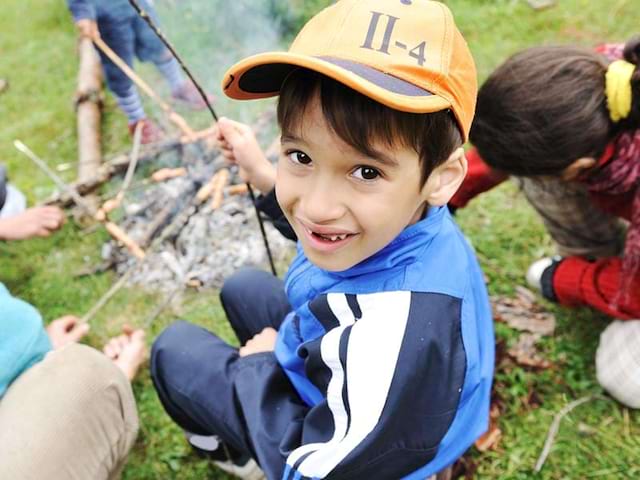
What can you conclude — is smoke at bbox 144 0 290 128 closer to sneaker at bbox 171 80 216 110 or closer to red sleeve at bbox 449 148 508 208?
sneaker at bbox 171 80 216 110

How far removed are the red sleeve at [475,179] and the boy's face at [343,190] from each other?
1.10 metres

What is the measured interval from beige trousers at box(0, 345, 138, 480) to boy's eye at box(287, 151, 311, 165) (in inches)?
40.1

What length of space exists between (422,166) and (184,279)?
6.46 ft

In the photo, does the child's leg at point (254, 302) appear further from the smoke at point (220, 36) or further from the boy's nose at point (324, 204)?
the smoke at point (220, 36)

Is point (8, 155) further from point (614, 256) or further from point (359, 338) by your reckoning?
point (614, 256)

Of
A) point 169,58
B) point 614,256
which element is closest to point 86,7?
point 169,58

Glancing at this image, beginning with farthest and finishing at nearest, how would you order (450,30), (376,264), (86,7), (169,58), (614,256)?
1. (169,58)
2. (86,7)
3. (614,256)
4. (376,264)
5. (450,30)

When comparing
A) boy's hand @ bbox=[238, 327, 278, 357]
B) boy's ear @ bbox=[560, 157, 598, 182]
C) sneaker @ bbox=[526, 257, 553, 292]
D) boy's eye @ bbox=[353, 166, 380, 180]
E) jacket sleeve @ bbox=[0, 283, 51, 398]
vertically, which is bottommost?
sneaker @ bbox=[526, 257, 553, 292]

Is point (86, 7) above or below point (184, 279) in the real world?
above

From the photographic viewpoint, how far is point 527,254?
2867mm

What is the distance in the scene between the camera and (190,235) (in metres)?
3.08

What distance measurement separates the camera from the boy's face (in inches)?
45.9

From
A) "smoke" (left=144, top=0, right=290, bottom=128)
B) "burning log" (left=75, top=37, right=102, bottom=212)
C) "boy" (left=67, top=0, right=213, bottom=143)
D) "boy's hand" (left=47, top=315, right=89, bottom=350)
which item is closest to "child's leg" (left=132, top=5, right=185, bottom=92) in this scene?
"boy" (left=67, top=0, right=213, bottom=143)

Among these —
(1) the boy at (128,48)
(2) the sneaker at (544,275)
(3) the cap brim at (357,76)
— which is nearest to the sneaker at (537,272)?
(2) the sneaker at (544,275)
